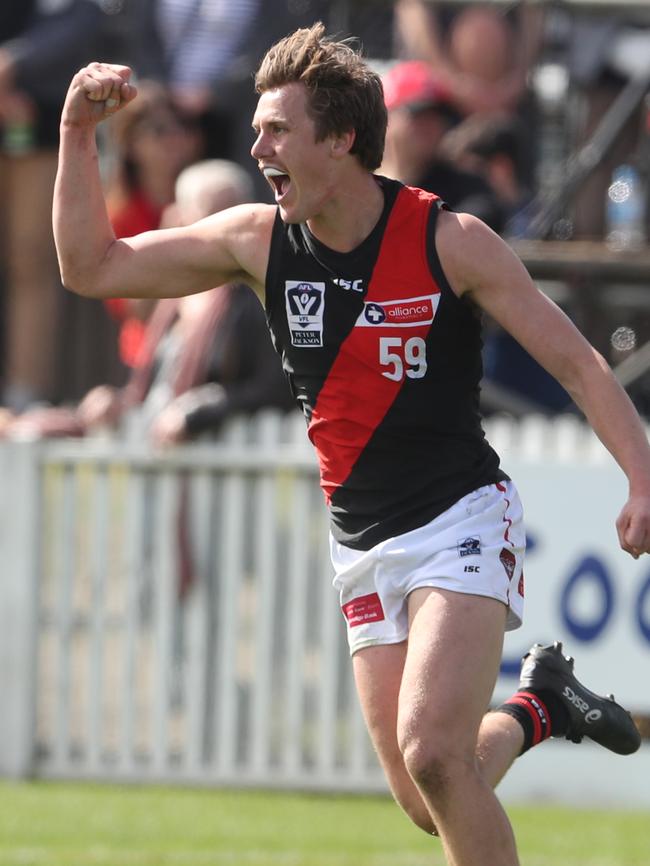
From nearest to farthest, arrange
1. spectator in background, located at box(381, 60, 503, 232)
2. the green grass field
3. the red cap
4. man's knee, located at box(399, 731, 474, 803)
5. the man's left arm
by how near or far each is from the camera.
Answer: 1. man's knee, located at box(399, 731, 474, 803)
2. the man's left arm
3. the green grass field
4. spectator in background, located at box(381, 60, 503, 232)
5. the red cap

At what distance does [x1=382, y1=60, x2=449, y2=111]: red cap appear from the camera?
852cm

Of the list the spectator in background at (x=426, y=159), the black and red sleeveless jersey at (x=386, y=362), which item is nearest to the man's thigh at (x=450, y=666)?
the black and red sleeveless jersey at (x=386, y=362)

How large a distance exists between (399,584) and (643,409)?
14.4 feet

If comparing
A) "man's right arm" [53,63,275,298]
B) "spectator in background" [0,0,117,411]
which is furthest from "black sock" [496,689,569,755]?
"spectator in background" [0,0,117,411]

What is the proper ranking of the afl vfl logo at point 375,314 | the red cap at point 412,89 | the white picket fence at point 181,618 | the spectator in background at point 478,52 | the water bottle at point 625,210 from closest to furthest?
the afl vfl logo at point 375,314 → the white picket fence at point 181,618 → the red cap at point 412,89 → the water bottle at point 625,210 → the spectator in background at point 478,52

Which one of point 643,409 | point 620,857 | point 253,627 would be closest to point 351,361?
point 620,857

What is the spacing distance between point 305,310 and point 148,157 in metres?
5.31

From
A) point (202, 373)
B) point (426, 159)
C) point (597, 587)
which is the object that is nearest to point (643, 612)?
point (597, 587)

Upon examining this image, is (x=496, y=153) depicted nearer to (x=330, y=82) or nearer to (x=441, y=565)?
(x=330, y=82)

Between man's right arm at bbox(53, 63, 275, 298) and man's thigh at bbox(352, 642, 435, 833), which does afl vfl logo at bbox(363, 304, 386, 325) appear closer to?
man's right arm at bbox(53, 63, 275, 298)

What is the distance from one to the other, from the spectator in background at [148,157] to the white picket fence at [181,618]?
154 cm

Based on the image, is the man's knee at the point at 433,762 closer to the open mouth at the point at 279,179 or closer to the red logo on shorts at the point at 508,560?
the red logo on shorts at the point at 508,560

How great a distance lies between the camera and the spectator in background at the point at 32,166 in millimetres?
9914

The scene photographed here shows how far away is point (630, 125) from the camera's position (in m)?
9.16
